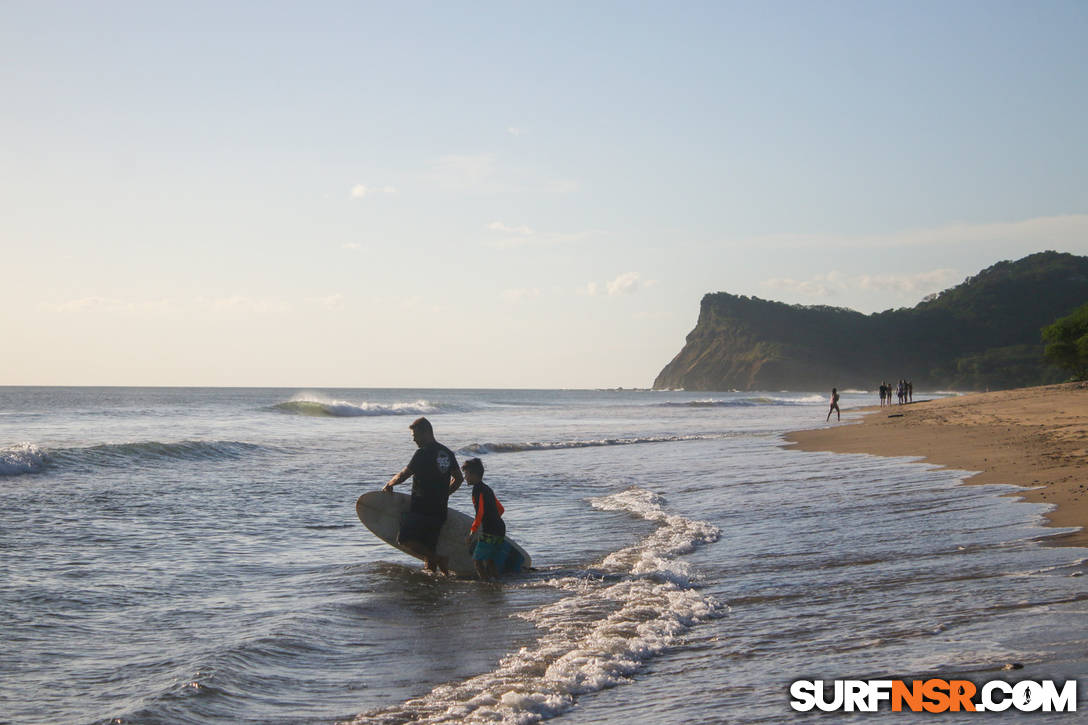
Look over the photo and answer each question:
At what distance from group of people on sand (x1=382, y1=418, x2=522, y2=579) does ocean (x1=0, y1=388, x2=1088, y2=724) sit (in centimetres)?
31

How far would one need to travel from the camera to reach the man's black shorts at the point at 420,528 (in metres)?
9.44

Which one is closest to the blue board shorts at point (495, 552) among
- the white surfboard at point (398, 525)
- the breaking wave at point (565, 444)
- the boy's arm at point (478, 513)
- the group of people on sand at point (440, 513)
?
the group of people on sand at point (440, 513)

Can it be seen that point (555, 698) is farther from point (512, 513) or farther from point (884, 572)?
point (512, 513)

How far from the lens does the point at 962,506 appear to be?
1093 cm

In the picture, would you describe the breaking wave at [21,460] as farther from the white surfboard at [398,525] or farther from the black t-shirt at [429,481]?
the black t-shirt at [429,481]

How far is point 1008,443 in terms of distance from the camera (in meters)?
18.6

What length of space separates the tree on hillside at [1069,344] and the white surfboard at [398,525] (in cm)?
4939

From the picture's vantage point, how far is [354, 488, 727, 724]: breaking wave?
5023mm

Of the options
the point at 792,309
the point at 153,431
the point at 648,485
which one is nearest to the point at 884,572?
the point at 648,485

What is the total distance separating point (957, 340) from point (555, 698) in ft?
530

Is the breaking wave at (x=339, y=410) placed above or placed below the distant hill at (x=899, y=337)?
below

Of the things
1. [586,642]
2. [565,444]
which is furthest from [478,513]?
[565,444]

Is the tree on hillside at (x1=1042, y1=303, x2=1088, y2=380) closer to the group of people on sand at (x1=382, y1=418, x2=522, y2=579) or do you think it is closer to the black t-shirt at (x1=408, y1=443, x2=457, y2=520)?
the group of people on sand at (x1=382, y1=418, x2=522, y2=579)

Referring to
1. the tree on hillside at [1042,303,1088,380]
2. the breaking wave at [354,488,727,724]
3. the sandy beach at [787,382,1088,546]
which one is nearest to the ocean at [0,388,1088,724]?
the breaking wave at [354,488,727,724]
